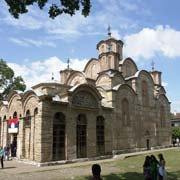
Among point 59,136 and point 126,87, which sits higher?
point 126,87

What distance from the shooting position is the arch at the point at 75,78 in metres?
33.1

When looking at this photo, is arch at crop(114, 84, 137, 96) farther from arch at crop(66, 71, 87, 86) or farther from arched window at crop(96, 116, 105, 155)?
arch at crop(66, 71, 87, 86)

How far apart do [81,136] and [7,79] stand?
19.5 metres

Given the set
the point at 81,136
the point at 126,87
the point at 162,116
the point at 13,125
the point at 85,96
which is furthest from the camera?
the point at 162,116

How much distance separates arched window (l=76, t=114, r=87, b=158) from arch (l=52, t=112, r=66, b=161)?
1.69 m

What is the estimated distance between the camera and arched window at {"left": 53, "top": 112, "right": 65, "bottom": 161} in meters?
21.2

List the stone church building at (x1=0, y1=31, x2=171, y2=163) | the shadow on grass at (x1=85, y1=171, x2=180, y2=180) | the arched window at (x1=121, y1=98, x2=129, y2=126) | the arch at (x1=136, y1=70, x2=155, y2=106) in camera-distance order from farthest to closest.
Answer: the arch at (x1=136, y1=70, x2=155, y2=106) → the arched window at (x1=121, y1=98, x2=129, y2=126) → the stone church building at (x1=0, y1=31, x2=171, y2=163) → the shadow on grass at (x1=85, y1=171, x2=180, y2=180)

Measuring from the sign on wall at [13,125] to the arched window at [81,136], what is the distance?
5.75 m

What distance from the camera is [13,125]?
81.8 ft

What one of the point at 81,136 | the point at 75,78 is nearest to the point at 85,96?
the point at 81,136

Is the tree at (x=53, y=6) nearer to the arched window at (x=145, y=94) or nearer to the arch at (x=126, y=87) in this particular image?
the arch at (x=126, y=87)

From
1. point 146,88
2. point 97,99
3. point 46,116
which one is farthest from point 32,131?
point 146,88

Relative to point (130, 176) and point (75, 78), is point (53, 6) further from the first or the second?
point (75, 78)

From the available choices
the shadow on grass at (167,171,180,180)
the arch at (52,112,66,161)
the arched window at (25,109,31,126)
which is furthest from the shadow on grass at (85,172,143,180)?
the arched window at (25,109,31,126)
